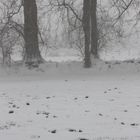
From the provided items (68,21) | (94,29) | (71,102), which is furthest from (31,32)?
(71,102)

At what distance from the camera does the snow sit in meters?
6.51

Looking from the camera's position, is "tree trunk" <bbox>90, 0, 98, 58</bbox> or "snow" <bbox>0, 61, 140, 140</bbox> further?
"tree trunk" <bbox>90, 0, 98, 58</bbox>

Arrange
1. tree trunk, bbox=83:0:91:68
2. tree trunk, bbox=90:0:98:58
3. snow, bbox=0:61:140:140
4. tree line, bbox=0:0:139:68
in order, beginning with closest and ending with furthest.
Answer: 1. snow, bbox=0:61:140:140
2. tree trunk, bbox=83:0:91:68
3. tree line, bbox=0:0:139:68
4. tree trunk, bbox=90:0:98:58

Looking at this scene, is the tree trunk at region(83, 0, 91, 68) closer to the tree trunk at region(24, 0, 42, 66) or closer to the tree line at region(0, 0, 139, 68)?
the tree line at region(0, 0, 139, 68)

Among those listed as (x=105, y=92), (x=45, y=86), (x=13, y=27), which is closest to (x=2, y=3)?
(x=13, y=27)

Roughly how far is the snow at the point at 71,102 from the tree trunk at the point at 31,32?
585 mm

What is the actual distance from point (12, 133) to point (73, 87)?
19.5 ft

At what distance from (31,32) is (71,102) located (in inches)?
293

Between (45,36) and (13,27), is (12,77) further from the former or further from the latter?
(45,36)

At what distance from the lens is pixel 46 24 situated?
1852 centimetres

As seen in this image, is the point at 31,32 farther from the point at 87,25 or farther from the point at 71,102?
the point at 71,102

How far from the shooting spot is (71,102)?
9383 mm

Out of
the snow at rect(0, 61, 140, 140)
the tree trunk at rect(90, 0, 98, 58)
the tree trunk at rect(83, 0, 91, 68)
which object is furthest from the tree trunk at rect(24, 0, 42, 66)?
the tree trunk at rect(90, 0, 98, 58)

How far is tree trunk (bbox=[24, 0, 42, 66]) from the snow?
1.92ft
